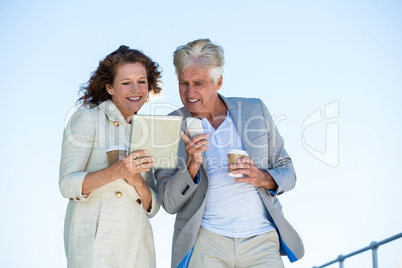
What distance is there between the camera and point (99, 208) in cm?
355

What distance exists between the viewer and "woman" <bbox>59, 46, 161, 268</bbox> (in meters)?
3.42

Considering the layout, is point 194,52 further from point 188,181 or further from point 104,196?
point 104,196

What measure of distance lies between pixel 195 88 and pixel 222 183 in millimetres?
788

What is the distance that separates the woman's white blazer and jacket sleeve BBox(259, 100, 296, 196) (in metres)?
0.89

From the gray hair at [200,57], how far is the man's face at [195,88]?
39mm

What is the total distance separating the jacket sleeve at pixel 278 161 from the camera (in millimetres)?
3965

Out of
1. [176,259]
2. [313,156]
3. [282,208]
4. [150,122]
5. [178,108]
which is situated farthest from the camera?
[313,156]

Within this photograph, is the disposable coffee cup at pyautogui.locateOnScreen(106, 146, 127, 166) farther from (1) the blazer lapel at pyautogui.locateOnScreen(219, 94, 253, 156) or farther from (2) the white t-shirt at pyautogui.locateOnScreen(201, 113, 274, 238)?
(1) the blazer lapel at pyautogui.locateOnScreen(219, 94, 253, 156)

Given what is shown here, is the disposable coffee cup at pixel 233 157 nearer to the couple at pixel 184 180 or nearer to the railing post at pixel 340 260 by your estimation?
the couple at pixel 184 180

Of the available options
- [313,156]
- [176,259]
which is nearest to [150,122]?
[176,259]

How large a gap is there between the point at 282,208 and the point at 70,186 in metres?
1.59

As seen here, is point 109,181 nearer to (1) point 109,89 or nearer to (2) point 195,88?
(1) point 109,89

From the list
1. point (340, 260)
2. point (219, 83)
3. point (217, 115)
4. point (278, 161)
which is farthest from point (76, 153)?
point (340, 260)

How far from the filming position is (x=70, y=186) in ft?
11.3
